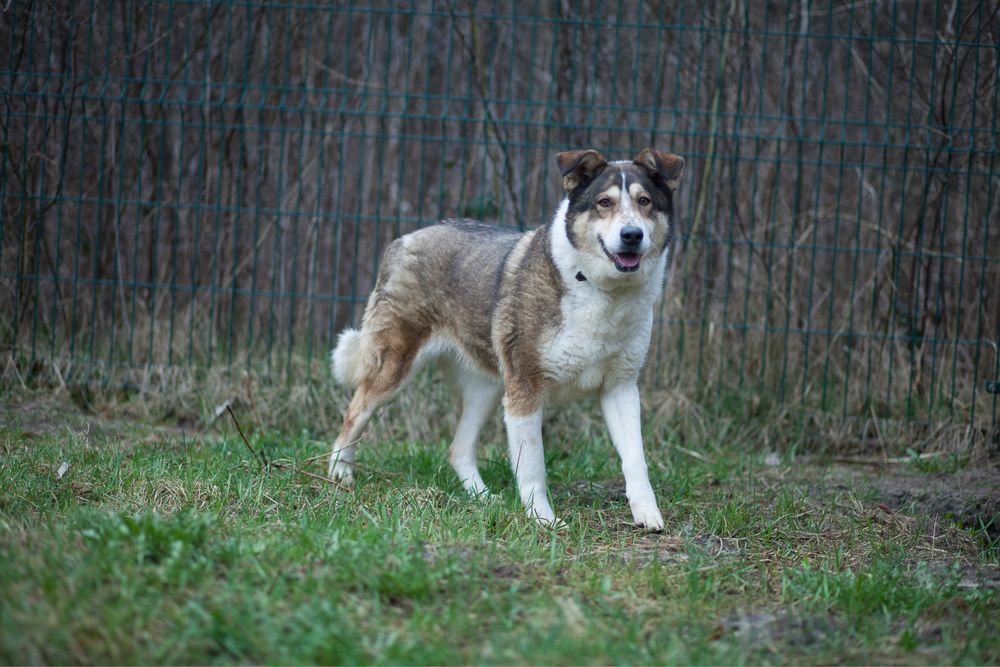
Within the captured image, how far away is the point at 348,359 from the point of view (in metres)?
5.69

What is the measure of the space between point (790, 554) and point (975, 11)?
459 centimetres

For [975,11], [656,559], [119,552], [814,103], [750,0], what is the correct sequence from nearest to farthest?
[119,552] < [656,559] < [975,11] < [750,0] < [814,103]

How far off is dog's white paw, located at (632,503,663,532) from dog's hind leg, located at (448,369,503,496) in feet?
3.17

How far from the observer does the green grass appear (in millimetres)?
2857

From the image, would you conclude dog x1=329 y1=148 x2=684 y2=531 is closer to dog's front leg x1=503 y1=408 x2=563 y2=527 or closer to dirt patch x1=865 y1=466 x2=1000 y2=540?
dog's front leg x1=503 y1=408 x2=563 y2=527

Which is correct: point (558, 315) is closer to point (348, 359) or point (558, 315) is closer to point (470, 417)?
point (470, 417)

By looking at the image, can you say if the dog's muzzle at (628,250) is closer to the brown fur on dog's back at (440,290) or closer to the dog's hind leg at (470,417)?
the brown fur on dog's back at (440,290)

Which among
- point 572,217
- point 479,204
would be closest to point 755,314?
point 479,204

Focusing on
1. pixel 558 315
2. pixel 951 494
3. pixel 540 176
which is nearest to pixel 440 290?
pixel 558 315

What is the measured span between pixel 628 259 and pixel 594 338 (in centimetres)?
42

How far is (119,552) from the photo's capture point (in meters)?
3.17

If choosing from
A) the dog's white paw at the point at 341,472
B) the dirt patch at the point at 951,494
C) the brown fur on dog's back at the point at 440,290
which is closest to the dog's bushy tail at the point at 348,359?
the brown fur on dog's back at the point at 440,290

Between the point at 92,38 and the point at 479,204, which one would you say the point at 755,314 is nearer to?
the point at 479,204

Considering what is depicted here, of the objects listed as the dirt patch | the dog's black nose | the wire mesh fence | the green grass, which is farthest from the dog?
the wire mesh fence
